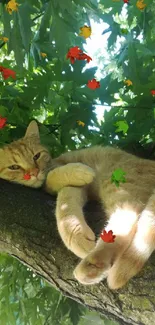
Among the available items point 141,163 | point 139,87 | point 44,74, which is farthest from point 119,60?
point 141,163

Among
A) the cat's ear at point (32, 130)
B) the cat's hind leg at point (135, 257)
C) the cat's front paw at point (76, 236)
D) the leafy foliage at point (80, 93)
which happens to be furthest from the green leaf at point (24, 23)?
the cat's hind leg at point (135, 257)

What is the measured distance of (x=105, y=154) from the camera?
79.0 inches

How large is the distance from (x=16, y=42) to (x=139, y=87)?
632 mm

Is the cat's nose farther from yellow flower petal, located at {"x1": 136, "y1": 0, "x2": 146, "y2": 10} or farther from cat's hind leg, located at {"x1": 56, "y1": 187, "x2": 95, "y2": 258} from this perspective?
yellow flower petal, located at {"x1": 136, "y1": 0, "x2": 146, "y2": 10}

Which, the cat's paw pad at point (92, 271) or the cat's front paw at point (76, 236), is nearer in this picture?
the cat's paw pad at point (92, 271)

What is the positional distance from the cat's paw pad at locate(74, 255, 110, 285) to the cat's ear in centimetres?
Result: 90

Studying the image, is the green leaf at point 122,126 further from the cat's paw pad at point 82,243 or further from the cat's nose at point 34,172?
the cat's paw pad at point 82,243

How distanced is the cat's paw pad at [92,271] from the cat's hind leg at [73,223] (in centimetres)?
14

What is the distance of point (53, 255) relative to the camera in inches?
62.6

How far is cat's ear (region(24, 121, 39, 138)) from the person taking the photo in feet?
6.81

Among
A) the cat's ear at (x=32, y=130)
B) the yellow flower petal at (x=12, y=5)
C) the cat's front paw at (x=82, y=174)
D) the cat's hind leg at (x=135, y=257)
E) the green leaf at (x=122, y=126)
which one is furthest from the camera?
the cat's ear at (x=32, y=130)

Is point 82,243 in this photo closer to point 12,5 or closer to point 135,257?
point 135,257

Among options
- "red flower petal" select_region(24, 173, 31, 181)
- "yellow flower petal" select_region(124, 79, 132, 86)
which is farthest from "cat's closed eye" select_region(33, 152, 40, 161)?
"yellow flower petal" select_region(124, 79, 132, 86)

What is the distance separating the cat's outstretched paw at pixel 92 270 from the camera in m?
1.34
